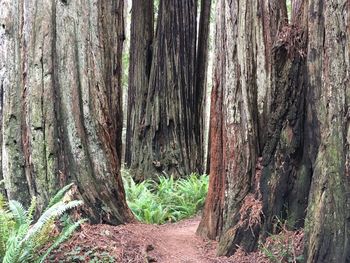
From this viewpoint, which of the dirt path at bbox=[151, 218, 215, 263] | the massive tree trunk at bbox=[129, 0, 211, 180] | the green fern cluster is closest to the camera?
the green fern cluster

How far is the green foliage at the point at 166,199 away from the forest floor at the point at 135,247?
1.26 meters

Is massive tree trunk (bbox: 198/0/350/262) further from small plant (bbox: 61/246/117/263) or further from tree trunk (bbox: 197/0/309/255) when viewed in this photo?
small plant (bbox: 61/246/117/263)

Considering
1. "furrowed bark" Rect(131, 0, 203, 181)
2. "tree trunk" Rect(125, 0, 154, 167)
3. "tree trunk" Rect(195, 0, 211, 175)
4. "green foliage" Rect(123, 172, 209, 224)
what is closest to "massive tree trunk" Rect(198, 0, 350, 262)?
"green foliage" Rect(123, 172, 209, 224)

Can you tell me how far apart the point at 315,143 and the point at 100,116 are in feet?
8.61

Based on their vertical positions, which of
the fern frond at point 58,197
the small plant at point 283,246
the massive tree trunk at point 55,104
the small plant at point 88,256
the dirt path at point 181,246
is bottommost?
the dirt path at point 181,246

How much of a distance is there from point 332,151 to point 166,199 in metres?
5.10

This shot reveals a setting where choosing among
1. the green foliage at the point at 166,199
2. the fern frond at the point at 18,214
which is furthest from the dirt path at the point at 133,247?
the green foliage at the point at 166,199

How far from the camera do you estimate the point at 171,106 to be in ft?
34.8

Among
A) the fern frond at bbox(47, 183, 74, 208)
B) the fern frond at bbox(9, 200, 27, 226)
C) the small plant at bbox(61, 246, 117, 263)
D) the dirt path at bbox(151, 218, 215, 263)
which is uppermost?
the fern frond at bbox(47, 183, 74, 208)

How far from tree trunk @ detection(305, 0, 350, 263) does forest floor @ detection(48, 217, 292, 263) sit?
90cm

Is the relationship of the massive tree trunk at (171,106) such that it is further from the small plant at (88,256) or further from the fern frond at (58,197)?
the small plant at (88,256)

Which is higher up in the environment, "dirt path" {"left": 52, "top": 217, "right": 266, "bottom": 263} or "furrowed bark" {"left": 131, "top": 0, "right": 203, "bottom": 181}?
"furrowed bark" {"left": 131, "top": 0, "right": 203, "bottom": 181}

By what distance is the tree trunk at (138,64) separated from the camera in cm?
1109

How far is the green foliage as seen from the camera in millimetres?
7663
